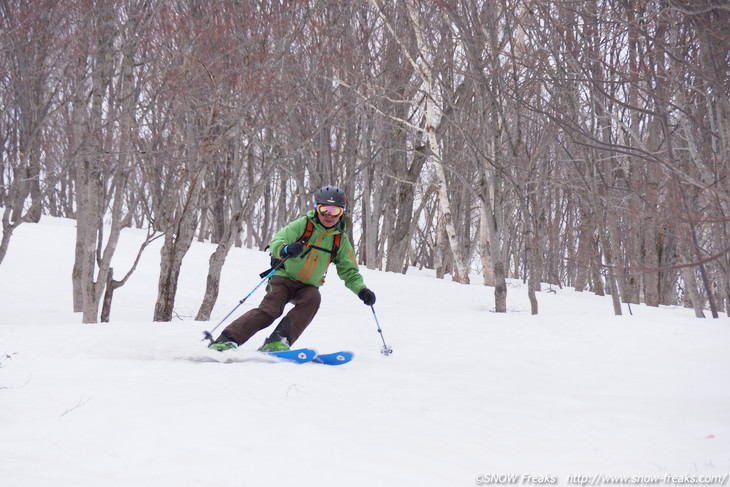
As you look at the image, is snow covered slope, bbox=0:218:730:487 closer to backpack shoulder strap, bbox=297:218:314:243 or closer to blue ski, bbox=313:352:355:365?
blue ski, bbox=313:352:355:365

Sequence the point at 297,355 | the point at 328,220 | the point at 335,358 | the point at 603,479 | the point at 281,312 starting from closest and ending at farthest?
the point at 603,479 → the point at 297,355 → the point at 335,358 → the point at 281,312 → the point at 328,220

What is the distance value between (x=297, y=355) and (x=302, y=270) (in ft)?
3.34

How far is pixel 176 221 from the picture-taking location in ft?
28.7

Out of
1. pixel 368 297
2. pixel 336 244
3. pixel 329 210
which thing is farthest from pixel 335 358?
pixel 329 210

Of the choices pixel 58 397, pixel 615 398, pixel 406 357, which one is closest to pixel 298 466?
pixel 58 397

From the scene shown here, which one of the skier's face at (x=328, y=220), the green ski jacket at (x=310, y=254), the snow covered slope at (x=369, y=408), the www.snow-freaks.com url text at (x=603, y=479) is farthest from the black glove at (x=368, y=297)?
the www.snow-freaks.com url text at (x=603, y=479)

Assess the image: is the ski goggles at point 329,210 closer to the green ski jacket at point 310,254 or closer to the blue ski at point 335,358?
the green ski jacket at point 310,254

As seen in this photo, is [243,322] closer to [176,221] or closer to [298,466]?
[298,466]

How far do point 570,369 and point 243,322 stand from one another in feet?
9.26

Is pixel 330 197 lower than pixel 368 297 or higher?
higher

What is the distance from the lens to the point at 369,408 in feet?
11.5

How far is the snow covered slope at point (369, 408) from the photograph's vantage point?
2457 mm

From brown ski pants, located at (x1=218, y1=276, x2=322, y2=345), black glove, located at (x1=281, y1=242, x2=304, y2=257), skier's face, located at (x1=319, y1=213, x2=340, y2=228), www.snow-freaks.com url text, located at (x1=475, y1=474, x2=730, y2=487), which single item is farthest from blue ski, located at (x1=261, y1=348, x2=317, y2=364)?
www.snow-freaks.com url text, located at (x1=475, y1=474, x2=730, y2=487)

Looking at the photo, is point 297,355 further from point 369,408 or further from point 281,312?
point 369,408
